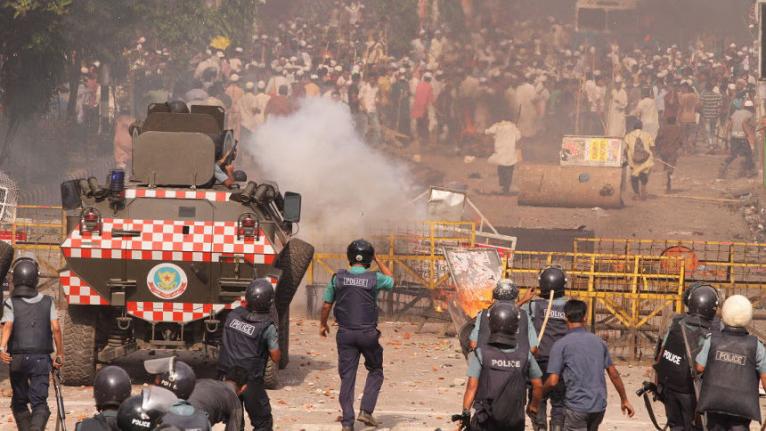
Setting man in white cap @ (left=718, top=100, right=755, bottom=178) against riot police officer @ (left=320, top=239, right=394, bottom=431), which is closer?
riot police officer @ (left=320, top=239, right=394, bottom=431)

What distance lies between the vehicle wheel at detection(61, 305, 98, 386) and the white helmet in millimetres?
7450

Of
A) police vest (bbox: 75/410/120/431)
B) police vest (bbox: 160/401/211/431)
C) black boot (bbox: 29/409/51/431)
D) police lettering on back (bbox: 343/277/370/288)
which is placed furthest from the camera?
police lettering on back (bbox: 343/277/370/288)

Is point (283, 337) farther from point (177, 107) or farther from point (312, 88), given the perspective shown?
point (312, 88)

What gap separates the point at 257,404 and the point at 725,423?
3.47 meters

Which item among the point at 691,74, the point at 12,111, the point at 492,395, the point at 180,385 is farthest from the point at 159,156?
the point at 691,74

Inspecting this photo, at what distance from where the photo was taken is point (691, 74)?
140 feet

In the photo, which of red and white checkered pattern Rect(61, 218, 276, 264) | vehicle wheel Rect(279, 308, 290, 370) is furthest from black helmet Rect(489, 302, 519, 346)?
vehicle wheel Rect(279, 308, 290, 370)

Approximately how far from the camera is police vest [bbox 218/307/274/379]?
10.6 metres

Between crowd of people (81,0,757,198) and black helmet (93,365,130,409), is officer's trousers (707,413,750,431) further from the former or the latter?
crowd of people (81,0,757,198)

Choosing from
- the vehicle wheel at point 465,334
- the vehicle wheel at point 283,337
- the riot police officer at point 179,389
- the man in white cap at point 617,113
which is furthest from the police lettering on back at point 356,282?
the man in white cap at point 617,113

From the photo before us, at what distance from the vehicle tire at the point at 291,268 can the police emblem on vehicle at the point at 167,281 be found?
142 centimetres

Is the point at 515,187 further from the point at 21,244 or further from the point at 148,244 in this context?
the point at 148,244

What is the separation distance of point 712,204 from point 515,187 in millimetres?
5439

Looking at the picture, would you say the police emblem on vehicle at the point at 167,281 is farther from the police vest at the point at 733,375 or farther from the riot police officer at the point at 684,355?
the police vest at the point at 733,375
